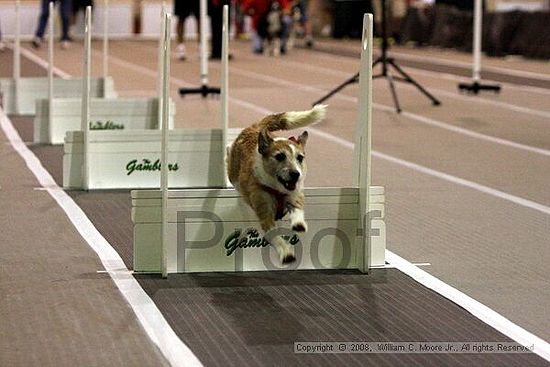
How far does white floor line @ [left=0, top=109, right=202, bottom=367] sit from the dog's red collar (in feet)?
2.34

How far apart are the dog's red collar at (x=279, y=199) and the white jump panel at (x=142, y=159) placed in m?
2.72

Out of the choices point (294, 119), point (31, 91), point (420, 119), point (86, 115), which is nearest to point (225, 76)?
point (86, 115)

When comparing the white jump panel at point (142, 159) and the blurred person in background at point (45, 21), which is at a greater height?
the blurred person in background at point (45, 21)

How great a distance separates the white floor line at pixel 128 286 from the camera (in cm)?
504

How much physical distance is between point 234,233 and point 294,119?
0.61 metres

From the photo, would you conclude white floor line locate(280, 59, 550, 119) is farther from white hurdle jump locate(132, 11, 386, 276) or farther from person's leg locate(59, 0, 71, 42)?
white hurdle jump locate(132, 11, 386, 276)

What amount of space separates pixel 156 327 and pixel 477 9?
416 inches

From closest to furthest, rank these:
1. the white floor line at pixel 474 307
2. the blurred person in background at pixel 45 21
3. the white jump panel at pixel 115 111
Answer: the white floor line at pixel 474 307, the white jump panel at pixel 115 111, the blurred person in background at pixel 45 21

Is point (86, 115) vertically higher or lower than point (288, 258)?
higher

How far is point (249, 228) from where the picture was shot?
6.50m

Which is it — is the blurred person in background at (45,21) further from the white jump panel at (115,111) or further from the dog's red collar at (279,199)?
the dog's red collar at (279,199)

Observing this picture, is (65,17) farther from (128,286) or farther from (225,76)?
(128,286)

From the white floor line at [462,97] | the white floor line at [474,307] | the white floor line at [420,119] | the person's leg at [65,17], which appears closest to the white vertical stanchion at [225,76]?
the white floor line at [474,307]

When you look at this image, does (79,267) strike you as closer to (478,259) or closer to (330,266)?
(330,266)
